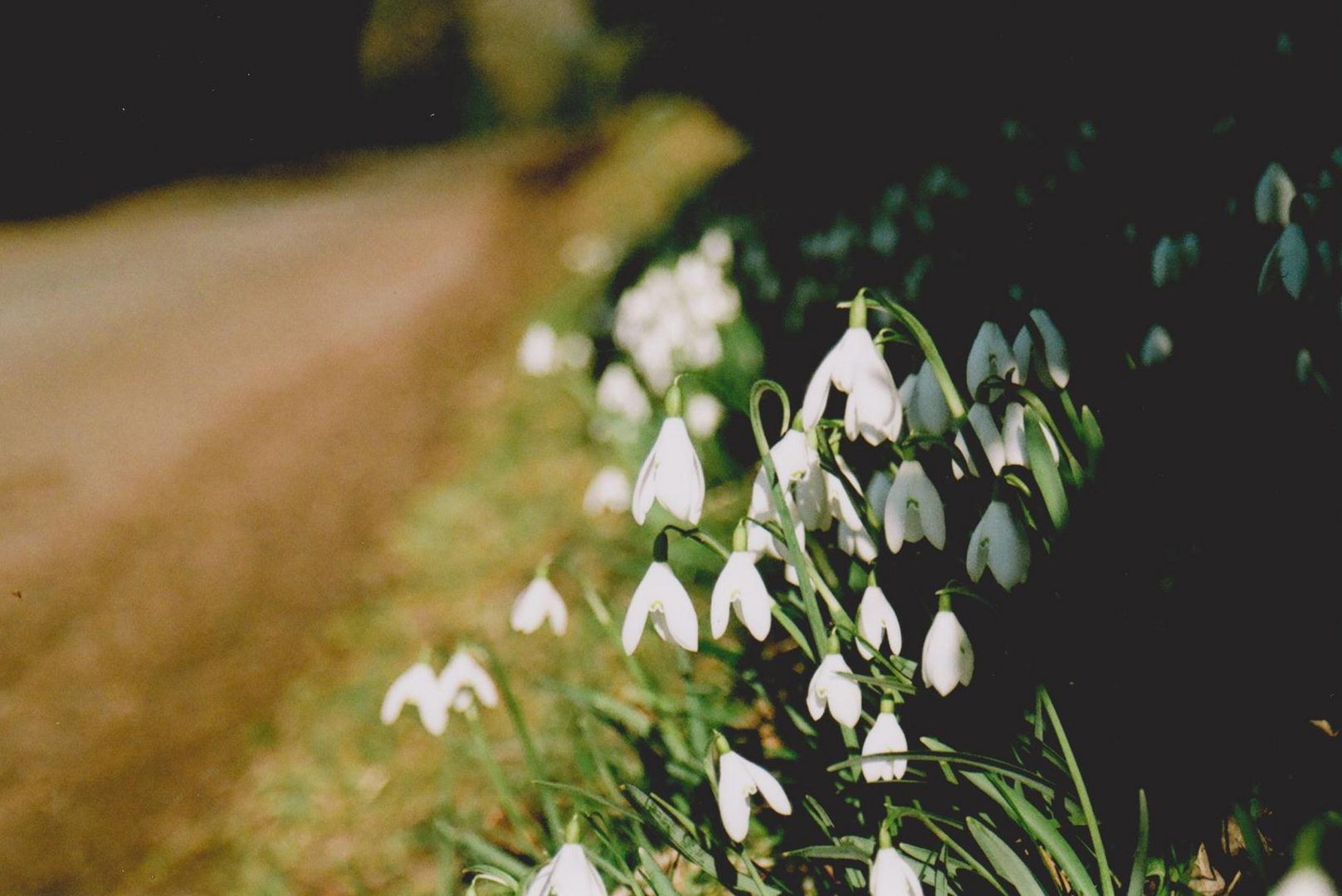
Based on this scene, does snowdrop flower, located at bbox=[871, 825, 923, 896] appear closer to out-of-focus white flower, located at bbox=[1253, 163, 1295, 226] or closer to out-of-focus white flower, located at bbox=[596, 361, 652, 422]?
out-of-focus white flower, located at bbox=[1253, 163, 1295, 226]

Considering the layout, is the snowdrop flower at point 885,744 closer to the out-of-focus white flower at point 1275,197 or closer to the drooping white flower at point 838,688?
the drooping white flower at point 838,688

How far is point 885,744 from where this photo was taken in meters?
1.27

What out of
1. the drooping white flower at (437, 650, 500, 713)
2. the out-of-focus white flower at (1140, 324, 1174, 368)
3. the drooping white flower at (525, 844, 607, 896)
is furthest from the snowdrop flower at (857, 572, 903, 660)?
the out-of-focus white flower at (1140, 324, 1174, 368)

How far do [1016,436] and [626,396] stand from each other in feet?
6.35

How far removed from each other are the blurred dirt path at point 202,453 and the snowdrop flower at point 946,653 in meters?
2.37

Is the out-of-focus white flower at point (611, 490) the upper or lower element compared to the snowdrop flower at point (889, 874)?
lower

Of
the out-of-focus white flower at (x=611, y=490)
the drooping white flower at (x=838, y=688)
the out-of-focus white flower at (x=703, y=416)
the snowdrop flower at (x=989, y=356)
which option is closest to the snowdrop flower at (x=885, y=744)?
the drooping white flower at (x=838, y=688)

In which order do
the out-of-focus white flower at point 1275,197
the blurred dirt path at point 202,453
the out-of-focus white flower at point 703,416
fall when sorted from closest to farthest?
the out-of-focus white flower at point 1275,197
the out-of-focus white flower at point 703,416
the blurred dirt path at point 202,453

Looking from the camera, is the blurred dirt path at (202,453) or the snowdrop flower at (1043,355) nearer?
the snowdrop flower at (1043,355)

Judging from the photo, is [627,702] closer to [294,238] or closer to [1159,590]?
[1159,590]

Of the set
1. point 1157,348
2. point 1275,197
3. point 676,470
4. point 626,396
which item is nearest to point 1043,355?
point 1157,348

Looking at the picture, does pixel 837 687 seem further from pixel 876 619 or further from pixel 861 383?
pixel 861 383

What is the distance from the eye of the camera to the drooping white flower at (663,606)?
4.26 ft

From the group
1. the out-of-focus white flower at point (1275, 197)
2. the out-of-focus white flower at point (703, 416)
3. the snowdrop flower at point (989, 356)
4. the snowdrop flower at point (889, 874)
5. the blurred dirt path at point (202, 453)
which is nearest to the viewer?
the snowdrop flower at point (889, 874)
